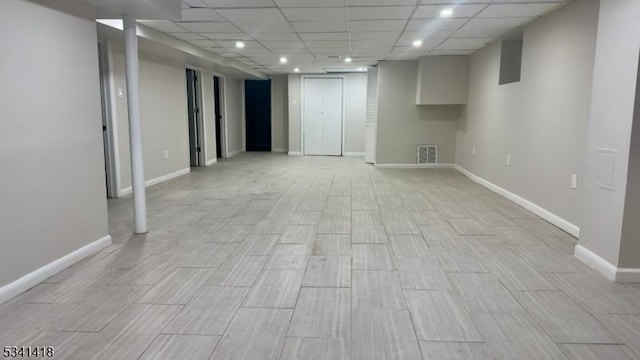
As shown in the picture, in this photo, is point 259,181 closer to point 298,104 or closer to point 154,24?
point 154,24

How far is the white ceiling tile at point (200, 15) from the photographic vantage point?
437 cm

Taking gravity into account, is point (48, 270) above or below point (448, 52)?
below

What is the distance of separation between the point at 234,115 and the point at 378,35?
6.47 m

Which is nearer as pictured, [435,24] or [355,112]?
[435,24]

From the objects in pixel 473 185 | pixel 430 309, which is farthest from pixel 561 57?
pixel 430 309

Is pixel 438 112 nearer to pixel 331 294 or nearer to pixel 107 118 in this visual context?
pixel 107 118

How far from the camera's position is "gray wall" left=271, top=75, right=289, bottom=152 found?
1181 centimetres

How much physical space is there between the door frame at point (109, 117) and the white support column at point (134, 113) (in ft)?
6.32

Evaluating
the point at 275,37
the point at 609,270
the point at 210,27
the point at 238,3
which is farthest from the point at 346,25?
the point at 609,270

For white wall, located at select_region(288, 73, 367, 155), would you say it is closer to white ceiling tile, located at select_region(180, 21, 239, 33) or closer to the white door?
the white door

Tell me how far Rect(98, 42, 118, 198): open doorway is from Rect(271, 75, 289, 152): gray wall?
659 centimetres

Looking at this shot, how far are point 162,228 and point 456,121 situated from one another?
6354 mm

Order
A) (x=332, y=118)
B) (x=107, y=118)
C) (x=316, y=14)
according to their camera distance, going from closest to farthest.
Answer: (x=316, y=14)
(x=107, y=118)
(x=332, y=118)

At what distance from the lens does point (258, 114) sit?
41.1ft
